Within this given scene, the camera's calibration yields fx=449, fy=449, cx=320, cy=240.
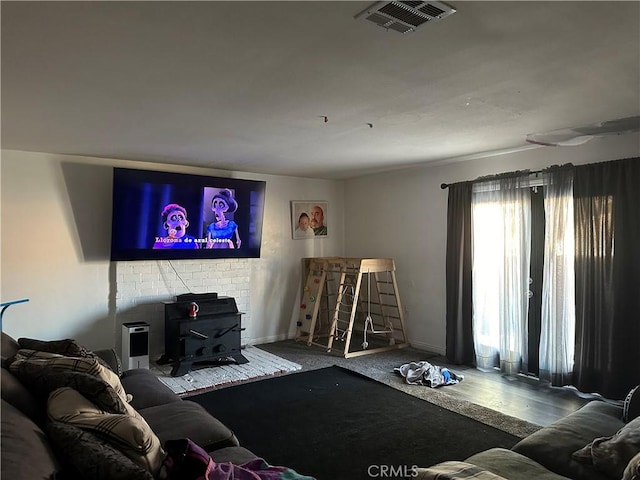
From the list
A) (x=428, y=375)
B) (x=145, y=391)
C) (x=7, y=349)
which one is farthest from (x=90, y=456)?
(x=428, y=375)

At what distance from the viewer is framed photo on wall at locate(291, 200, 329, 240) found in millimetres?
6406

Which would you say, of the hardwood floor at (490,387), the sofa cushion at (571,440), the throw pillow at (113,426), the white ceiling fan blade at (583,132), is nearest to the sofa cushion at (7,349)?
the throw pillow at (113,426)

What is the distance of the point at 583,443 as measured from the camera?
2066 millimetres

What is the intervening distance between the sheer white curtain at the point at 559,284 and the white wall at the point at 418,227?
0.55 metres

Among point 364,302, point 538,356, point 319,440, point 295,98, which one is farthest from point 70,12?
point 364,302

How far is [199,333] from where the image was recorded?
15.9 feet

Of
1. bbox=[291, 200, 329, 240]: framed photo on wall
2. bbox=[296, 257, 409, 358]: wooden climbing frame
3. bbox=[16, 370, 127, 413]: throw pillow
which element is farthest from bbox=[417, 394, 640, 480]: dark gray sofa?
bbox=[291, 200, 329, 240]: framed photo on wall

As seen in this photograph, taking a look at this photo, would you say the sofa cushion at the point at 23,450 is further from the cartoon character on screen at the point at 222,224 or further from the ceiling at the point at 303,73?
the cartoon character on screen at the point at 222,224

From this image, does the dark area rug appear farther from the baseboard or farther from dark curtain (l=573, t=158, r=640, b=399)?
the baseboard

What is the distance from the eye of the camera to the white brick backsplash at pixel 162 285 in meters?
5.05

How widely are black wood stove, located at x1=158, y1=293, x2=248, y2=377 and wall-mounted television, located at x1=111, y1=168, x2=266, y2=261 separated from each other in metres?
0.61

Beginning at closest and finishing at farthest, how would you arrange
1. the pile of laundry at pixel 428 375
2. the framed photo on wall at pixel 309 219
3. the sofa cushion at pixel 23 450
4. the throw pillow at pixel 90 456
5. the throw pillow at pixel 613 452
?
the sofa cushion at pixel 23 450 < the throw pillow at pixel 90 456 < the throw pillow at pixel 613 452 < the pile of laundry at pixel 428 375 < the framed photo on wall at pixel 309 219

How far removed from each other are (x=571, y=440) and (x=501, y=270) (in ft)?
8.98

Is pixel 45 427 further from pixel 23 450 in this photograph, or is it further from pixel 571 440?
pixel 571 440
